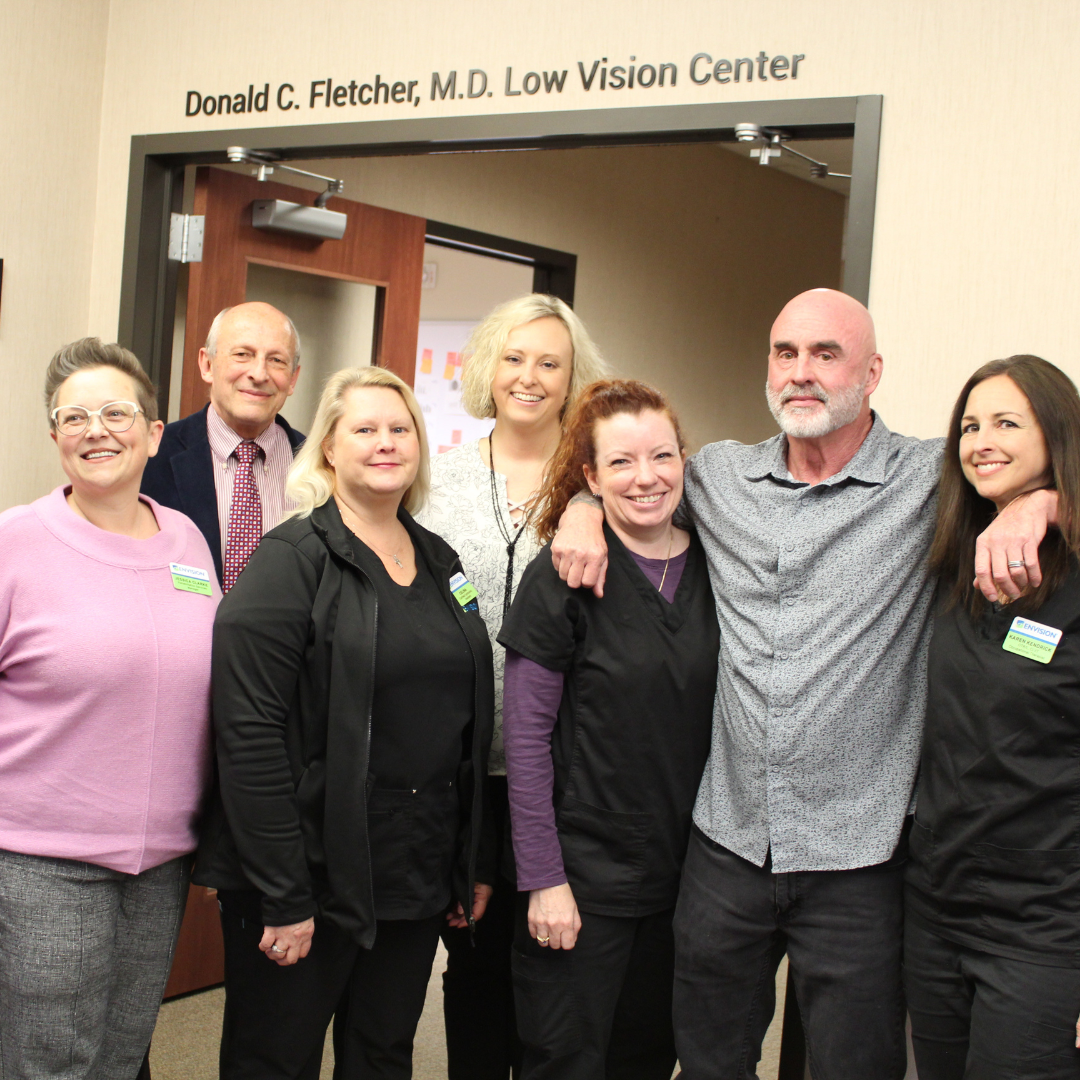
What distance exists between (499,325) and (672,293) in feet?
11.2

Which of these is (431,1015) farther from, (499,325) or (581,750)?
(499,325)

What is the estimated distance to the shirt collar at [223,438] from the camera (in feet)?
8.51

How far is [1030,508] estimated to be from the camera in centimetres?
169

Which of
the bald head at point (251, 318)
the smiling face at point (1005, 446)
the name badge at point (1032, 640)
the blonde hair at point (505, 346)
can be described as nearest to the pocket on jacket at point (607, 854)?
the name badge at point (1032, 640)

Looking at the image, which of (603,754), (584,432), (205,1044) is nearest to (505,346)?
(584,432)

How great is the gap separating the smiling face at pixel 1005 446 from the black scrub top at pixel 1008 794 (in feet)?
0.53

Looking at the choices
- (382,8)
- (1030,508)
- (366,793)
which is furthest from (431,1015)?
(382,8)

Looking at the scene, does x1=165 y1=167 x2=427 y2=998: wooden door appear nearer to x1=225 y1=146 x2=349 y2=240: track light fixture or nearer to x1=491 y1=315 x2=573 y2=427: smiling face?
x1=225 y1=146 x2=349 y2=240: track light fixture

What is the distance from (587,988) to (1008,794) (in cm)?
79

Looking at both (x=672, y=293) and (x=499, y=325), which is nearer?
(x=499, y=325)

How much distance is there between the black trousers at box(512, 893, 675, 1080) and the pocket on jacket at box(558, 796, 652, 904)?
5 centimetres

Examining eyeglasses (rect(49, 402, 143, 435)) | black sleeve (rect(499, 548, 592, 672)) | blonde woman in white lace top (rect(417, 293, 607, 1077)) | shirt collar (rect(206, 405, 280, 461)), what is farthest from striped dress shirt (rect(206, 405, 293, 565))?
black sleeve (rect(499, 548, 592, 672))

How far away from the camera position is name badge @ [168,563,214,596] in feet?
6.40

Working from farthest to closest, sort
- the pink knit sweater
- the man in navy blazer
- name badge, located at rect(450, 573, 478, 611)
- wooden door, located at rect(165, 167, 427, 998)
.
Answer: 1. wooden door, located at rect(165, 167, 427, 998)
2. the man in navy blazer
3. name badge, located at rect(450, 573, 478, 611)
4. the pink knit sweater
